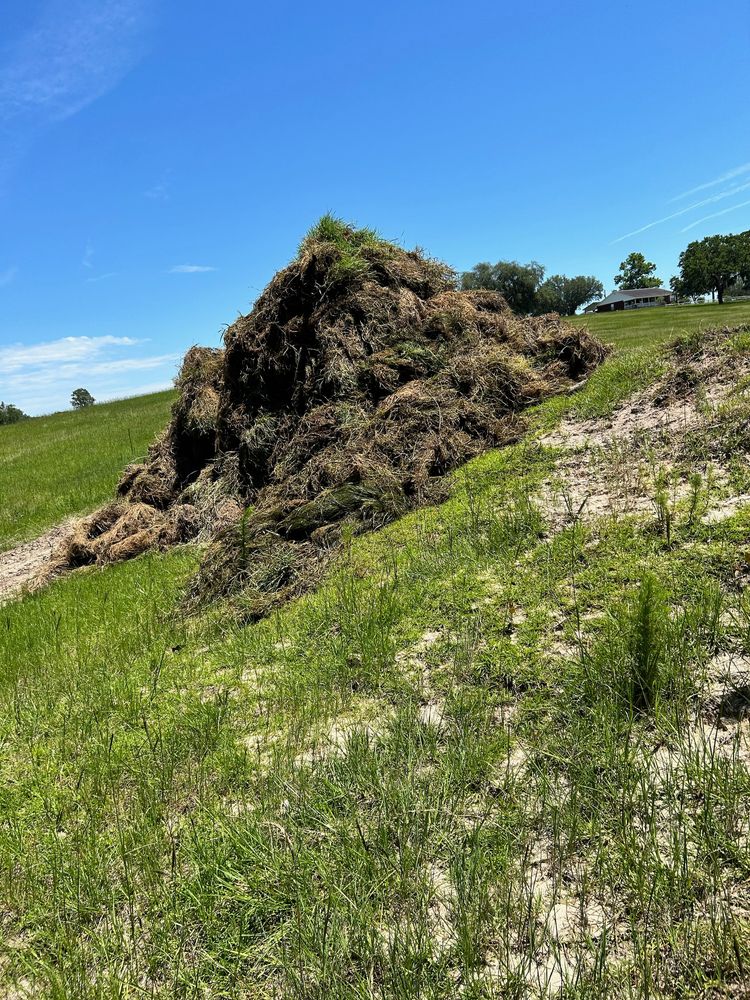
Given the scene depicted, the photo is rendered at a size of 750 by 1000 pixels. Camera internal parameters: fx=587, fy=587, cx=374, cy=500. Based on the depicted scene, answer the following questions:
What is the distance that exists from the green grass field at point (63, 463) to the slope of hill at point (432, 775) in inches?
356

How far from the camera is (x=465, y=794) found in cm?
264

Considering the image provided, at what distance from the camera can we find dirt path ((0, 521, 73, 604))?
30.9 ft

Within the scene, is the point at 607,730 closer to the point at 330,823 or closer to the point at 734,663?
the point at 734,663

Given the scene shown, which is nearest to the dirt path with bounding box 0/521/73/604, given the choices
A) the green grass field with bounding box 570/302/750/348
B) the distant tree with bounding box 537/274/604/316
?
the green grass field with bounding box 570/302/750/348

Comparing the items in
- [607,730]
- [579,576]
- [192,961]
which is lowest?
[192,961]

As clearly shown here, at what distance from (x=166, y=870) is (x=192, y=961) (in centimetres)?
48

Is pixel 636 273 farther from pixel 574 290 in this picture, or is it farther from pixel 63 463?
pixel 63 463

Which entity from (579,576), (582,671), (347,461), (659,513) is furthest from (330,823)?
(347,461)

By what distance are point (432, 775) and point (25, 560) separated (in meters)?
10.5

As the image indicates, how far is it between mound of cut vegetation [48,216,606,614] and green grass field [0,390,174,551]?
4056 mm

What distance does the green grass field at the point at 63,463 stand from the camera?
13492mm

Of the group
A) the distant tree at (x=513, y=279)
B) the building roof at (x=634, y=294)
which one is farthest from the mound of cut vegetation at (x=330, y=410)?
the building roof at (x=634, y=294)

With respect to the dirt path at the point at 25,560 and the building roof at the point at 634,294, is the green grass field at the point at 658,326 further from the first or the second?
the building roof at the point at 634,294

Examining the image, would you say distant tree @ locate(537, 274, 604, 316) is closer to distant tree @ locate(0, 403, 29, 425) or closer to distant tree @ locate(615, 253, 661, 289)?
distant tree @ locate(615, 253, 661, 289)
